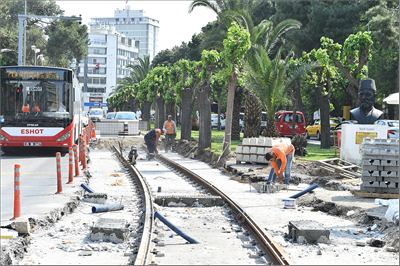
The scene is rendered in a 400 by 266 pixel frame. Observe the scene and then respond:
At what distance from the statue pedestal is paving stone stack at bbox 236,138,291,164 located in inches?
84.0

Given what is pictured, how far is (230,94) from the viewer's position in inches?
925

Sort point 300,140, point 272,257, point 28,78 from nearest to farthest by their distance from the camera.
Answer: point 272,257 < point 28,78 < point 300,140

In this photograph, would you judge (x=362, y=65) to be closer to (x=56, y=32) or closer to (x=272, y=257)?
(x=272, y=257)

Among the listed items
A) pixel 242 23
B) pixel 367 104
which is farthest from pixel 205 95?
pixel 367 104

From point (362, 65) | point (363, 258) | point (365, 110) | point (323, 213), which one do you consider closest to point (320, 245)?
point (363, 258)

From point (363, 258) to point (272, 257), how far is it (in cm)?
128

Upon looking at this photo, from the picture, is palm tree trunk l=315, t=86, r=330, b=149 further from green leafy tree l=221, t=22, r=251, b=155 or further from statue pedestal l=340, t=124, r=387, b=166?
statue pedestal l=340, t=124, r=387, b=166

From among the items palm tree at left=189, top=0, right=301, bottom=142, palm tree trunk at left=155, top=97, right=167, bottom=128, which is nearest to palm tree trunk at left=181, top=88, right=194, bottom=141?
palm tree at left=189, top=0, right=301, bottom=142

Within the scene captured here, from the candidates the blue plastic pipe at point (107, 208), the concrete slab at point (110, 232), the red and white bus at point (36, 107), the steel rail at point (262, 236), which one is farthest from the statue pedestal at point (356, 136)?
the concrete slab at point (110, 232)

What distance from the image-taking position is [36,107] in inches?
805

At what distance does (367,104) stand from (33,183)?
12.1 metres

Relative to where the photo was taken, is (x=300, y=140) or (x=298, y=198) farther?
(x=300, y=140)

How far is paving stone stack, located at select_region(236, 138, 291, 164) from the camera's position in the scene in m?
19.1

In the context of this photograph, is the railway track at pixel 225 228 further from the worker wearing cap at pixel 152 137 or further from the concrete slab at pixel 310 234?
the worker wearing cap at pixel 152 137
